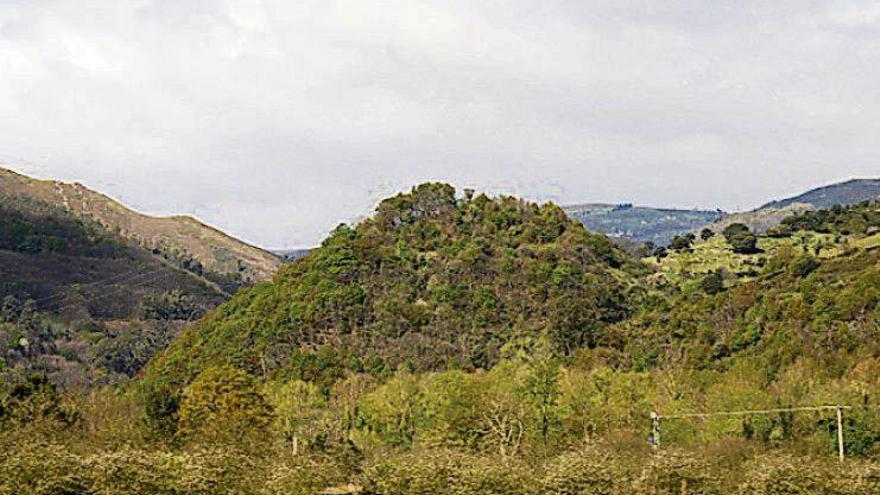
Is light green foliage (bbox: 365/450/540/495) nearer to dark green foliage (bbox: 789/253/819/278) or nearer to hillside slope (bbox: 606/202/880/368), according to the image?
hillside slope (bbox: 606/202/880/368)

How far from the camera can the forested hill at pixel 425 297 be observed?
10288 cm

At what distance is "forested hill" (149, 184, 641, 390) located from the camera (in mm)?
102875

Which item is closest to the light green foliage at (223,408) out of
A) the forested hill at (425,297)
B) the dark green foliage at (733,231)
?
the forested hill at (425,297)

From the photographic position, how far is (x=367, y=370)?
98750 mm

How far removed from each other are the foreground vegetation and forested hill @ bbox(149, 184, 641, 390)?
0.24m

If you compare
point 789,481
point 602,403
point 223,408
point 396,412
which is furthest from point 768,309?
point 789,481

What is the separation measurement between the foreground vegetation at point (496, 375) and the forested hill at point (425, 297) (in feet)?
0.80

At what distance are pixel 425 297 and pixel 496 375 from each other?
3454cm

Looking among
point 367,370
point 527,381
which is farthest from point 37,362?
point 527,381

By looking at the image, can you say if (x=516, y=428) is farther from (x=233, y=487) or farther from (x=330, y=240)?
(x=330, y=240)

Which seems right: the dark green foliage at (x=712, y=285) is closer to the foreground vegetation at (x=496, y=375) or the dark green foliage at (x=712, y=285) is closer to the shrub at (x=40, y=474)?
the foreground vegetation at (x=496, y=375)

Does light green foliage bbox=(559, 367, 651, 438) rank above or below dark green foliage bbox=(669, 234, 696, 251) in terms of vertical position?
below

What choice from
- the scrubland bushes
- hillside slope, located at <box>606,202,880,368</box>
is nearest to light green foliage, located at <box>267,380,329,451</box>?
the scrubland bushes

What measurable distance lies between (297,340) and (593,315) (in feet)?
85.1
